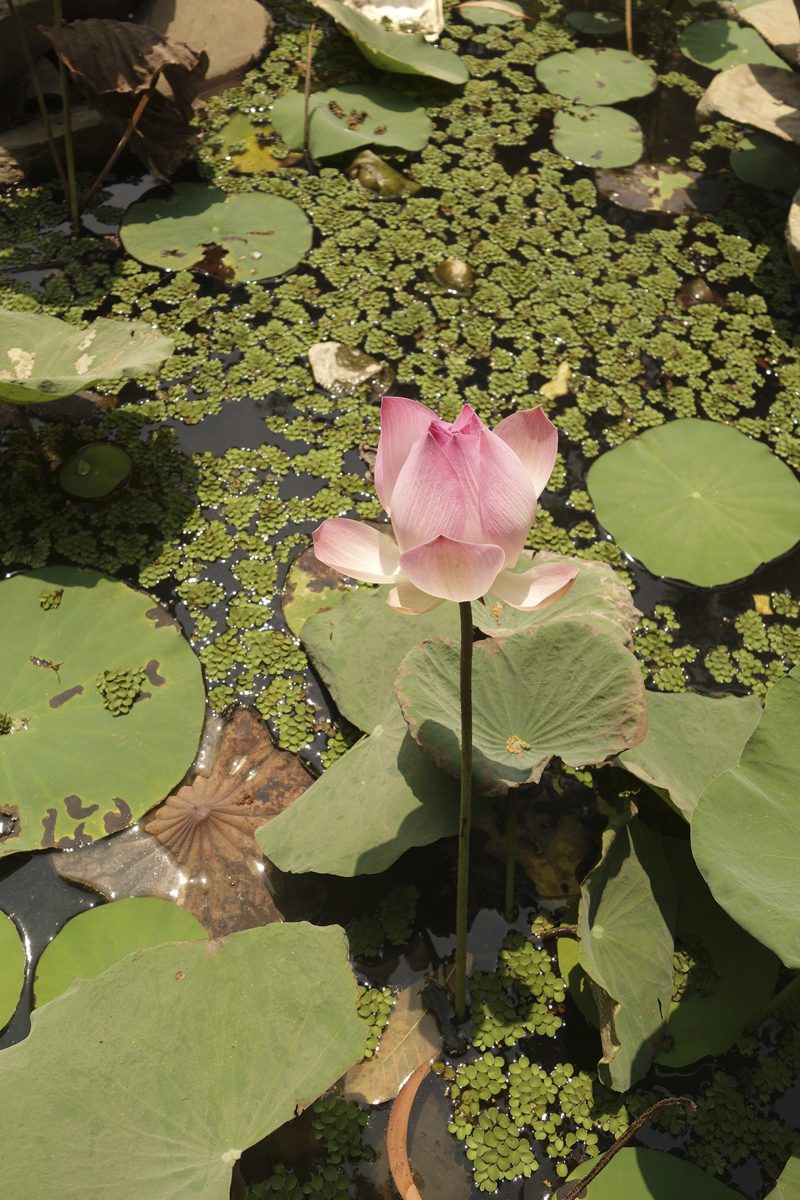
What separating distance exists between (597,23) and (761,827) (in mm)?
4939

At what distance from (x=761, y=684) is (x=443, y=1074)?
4.75 ft

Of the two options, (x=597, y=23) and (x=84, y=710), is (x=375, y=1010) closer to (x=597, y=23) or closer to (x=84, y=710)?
(x=84, y=710)

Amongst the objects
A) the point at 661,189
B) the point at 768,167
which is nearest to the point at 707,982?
the point at 661,189

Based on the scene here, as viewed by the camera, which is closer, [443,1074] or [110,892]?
[443,1074]

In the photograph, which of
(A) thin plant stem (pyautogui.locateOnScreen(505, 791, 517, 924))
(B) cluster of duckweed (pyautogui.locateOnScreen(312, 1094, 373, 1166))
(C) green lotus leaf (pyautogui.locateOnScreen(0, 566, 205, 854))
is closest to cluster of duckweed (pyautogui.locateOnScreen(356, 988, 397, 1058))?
(B) cluster of duckweed (pyautogui.locateOnScreen(312, 1094, 373, 1166))

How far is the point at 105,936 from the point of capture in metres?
1.77

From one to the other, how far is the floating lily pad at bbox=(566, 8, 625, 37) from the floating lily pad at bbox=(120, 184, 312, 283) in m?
2.49

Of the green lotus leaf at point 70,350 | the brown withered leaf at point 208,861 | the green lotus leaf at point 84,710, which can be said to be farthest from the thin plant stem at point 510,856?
the green lotus leaf at point 70,350

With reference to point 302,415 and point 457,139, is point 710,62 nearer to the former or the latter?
point 457,139

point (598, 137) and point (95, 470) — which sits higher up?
point (598, 137)

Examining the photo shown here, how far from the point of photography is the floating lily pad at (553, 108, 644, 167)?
3754 millimetres

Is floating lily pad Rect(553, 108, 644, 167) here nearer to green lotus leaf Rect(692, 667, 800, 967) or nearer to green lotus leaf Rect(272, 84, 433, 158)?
green lotus leaf Rect(272, 84, 433, 158)

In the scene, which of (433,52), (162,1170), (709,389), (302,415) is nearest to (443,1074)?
(162,1170)

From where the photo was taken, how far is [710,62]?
170 inches
